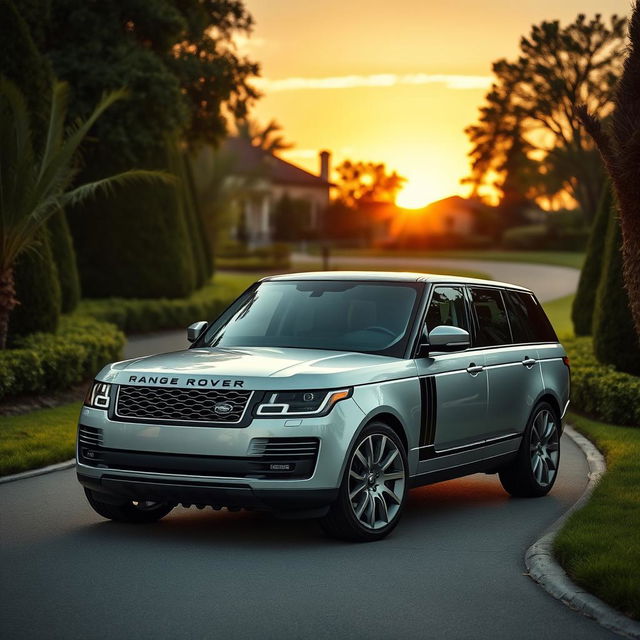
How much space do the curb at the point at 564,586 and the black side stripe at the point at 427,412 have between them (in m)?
1.04

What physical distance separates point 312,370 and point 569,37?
58.2 metres

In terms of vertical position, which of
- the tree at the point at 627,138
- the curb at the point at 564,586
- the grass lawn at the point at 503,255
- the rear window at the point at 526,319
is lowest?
the grass lawn at the point at 503,255

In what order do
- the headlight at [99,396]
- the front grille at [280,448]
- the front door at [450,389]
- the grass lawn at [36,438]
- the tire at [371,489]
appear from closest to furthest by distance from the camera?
the front grille at [280,448] → the tire at [371,489] → the headlight at [99,396] → the front door at [450,389] → the grass lawn at [36,438]

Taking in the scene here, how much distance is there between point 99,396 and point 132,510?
1.01 meters

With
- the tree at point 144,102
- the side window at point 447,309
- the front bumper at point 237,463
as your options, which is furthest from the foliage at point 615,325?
the tree at point 144,102

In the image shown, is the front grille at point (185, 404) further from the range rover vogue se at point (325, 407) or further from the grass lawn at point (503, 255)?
the grass lawn at point (503, 255)

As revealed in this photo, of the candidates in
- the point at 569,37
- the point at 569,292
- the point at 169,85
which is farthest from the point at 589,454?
the point at 569,37

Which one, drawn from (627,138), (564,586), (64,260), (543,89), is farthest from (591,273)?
(543,89)

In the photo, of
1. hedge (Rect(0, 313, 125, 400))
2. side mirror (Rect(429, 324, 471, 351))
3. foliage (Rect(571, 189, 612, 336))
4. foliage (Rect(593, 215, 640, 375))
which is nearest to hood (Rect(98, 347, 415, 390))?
side mirror (Rect(429, 324, 471, 351))

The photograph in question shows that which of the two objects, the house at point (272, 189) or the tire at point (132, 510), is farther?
the house at point (272, 189)

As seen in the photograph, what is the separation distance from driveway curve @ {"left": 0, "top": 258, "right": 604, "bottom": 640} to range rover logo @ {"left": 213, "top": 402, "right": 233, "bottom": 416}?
3.00 feet

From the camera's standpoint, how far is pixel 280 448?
865 centimetres

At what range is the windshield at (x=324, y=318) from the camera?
32.9 feet

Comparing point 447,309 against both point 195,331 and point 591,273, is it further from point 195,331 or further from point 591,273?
point 591,273
